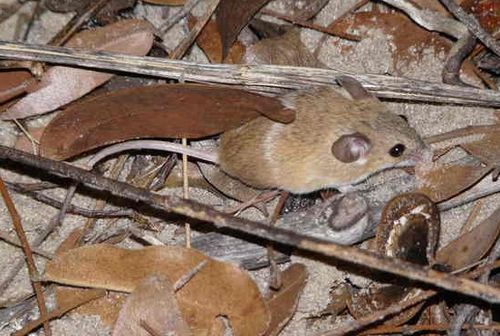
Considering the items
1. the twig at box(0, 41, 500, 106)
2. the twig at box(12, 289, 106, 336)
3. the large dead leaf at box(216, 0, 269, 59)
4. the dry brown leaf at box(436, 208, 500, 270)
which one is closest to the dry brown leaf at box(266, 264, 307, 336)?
the dry brown leaf at box(436, 208, 500, 270)

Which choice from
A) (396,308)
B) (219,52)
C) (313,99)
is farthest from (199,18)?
(396,308)

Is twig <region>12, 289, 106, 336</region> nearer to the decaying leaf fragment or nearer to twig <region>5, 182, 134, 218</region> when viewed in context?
twig <region>5, 182, 134, 218</region>

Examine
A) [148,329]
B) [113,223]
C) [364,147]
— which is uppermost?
[364,147]

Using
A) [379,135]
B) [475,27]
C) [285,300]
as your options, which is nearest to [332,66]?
[379,135]

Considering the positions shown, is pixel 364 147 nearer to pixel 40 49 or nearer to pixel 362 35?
pixel 362 35

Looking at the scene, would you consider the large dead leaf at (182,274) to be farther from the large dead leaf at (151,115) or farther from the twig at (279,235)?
the large dead leaf at (151,115)

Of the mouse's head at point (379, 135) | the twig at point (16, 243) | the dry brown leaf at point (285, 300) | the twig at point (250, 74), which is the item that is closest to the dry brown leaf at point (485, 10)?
the twig at point (250, 74)
